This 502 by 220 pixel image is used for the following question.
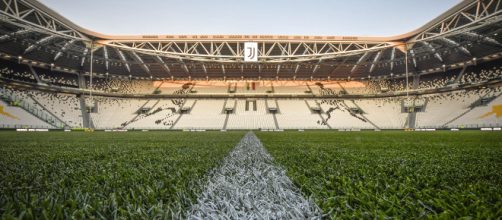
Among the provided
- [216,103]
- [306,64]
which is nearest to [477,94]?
[306,64]

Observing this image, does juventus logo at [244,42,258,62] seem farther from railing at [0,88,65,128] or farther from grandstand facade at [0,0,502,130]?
railing at [0,88,65,128]

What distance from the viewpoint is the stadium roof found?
17703mm

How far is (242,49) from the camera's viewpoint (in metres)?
25.0

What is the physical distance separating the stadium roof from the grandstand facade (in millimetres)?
117

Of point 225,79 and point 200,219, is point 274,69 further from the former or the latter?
point 200,219

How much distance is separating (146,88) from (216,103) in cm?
849

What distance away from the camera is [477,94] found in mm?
25047

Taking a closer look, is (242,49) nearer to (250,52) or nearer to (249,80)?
(250,52)

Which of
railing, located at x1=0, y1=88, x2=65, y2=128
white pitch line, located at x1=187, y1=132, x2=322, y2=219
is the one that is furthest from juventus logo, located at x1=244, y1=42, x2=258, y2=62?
white pitch line, located at x1=187, y1=132, x2=322, y2=219

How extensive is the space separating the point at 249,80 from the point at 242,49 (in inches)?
→ 384

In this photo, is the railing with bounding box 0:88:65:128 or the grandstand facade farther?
the railing with bounding box 0:88:65:128

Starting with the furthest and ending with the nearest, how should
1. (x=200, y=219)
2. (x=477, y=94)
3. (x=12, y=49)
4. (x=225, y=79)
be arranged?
1. (x=225, y=79)
2. (x=477, y=94)
3. (x=12, y=49)
4. (x=200, y=219)

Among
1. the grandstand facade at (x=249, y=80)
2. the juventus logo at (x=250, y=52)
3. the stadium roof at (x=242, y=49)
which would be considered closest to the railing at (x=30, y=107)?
the grandstand facade at (x=249, y=80)

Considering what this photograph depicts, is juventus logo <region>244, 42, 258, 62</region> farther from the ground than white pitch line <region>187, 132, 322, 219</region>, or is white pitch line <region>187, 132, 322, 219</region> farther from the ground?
juventus logo <region>244, 42, 258, 62</region>
